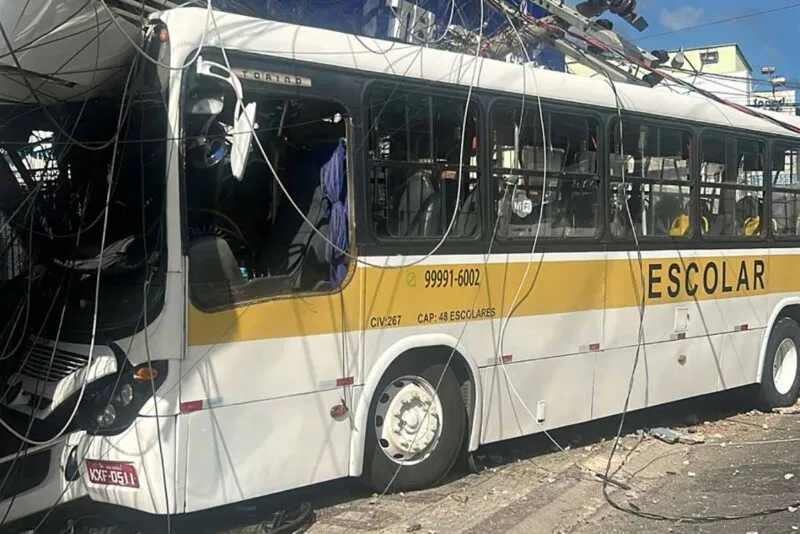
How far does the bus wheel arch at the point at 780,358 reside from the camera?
29.6 feet

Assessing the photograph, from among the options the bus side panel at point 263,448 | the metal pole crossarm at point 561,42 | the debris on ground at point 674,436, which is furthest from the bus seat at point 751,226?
the bus side panel at point 263,448

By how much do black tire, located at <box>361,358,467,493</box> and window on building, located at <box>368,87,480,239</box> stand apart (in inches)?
36.3

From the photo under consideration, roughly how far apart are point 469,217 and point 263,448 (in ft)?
7.28

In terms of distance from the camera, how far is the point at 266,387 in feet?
16.3

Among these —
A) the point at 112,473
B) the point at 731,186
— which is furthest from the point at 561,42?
the point at 112,473

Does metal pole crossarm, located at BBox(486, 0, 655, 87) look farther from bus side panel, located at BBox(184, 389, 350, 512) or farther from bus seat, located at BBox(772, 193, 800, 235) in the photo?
bus side panel, located at BBox(184, 389, 350, 512)

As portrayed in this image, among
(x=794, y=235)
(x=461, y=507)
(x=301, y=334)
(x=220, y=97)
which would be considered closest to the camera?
(x=220, y=97)

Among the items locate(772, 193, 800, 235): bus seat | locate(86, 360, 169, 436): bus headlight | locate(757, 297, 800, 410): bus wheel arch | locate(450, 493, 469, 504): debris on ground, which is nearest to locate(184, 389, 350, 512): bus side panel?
locate(86, 360, 169, 436): bus headlight

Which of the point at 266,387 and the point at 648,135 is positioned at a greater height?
the point at 648,135

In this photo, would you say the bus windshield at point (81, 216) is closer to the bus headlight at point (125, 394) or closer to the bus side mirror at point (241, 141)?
the bus headlight at point (125, 394)

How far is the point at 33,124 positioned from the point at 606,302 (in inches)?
177

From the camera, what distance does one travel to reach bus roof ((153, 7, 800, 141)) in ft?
15.5

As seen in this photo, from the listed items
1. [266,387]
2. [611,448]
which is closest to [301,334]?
[266,387]

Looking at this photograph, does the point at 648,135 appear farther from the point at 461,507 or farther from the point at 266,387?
the point at 266,387
